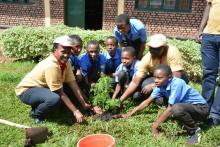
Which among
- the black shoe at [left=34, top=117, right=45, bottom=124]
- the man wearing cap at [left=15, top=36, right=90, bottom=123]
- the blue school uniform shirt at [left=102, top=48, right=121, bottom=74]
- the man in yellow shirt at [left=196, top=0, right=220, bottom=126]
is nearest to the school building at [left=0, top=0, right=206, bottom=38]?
the blue school uniform shirt at [left=102, top=48, right=121, bottom=74]

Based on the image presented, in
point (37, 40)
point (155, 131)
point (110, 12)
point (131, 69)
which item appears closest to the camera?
point (155, 131)

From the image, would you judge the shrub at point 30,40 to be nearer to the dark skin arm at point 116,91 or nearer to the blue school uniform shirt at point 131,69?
the blue school uniform shirt at point 131,69

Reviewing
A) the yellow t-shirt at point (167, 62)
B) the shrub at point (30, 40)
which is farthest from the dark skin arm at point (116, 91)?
the shrub at point (30, 40)

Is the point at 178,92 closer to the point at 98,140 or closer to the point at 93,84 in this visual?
the point at 98,140

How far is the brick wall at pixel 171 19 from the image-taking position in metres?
11.2

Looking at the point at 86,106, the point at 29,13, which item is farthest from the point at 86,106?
the point at 29,13


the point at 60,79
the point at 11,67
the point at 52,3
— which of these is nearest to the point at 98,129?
the point at 60,79

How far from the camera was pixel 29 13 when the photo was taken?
45.7ft

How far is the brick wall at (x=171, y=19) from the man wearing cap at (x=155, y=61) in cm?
641

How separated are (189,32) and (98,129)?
7682 mm

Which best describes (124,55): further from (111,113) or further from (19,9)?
(19,9)

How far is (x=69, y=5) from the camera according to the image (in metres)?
13.6

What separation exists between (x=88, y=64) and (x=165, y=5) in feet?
22.5

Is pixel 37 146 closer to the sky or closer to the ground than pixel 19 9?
closer to the ground
